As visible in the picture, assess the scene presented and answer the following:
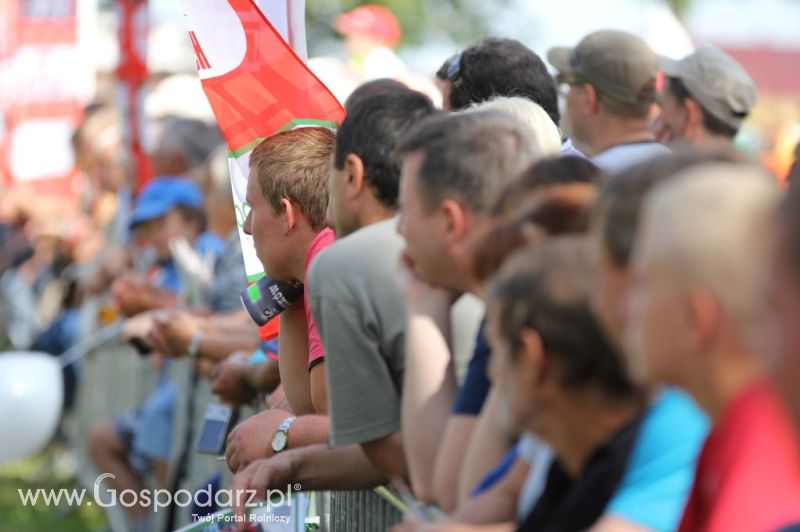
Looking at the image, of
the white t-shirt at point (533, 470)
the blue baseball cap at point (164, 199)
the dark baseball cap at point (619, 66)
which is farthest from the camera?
the blue baseball cap at point (164, 199)

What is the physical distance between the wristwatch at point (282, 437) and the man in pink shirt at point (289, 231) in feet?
0.28

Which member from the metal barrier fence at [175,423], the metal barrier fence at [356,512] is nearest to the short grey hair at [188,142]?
the metal barrier fence at [175,423]

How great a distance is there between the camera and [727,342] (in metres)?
1.89

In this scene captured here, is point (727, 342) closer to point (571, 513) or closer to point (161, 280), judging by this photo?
point (571, 513)

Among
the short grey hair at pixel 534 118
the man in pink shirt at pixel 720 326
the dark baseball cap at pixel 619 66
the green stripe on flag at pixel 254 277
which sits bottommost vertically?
the green stripe on flag at pixel 254 277

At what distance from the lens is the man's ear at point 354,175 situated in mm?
3674

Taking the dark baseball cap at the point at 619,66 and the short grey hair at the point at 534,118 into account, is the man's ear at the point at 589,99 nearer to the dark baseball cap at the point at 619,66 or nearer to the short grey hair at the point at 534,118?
the dark baseball cap at the point at 619,66

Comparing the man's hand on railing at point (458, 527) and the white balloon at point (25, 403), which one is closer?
the man's hand on railing at point (458, 527)

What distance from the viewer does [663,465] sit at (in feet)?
8.01

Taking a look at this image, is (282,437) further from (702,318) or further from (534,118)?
(702,318)

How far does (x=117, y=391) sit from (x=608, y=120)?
5029 millimetres

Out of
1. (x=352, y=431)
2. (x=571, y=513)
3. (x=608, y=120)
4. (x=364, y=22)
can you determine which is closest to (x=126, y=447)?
(x=364, y=22)

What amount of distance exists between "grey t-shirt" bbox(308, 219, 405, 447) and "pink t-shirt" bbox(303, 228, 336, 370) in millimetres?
499

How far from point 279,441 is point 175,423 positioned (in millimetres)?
3955
